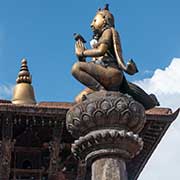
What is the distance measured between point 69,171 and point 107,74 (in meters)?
12.3

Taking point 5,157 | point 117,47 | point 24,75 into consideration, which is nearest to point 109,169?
point 117,47

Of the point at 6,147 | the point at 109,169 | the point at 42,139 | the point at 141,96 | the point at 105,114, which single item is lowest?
the point at 109,169

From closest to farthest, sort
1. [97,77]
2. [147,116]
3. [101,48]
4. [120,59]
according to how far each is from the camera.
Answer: [97,77] < [120,59] < [101,48] < [147,116]

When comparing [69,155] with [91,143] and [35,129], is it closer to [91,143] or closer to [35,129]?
[35,129]

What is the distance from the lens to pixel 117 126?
285 inches

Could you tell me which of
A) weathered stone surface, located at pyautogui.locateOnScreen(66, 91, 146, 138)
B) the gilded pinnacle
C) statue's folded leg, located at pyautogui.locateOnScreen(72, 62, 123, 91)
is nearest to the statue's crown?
statue's folded leg, located at pyautogui.locateOnScreen(72, 62, 123, 91)

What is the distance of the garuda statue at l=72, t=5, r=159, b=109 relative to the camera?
25.0 feet

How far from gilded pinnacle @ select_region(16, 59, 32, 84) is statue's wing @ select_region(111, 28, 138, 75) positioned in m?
12.2

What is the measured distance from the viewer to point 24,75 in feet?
66.3

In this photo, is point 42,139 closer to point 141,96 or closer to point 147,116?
point 147,116

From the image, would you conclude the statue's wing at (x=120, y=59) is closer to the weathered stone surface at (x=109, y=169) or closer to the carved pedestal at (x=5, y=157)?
the weathered stone surface at (x=109, y=169)

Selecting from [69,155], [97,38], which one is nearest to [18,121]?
[69,155]

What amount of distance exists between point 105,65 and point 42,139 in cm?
1122

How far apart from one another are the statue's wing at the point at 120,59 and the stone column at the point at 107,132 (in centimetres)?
35
